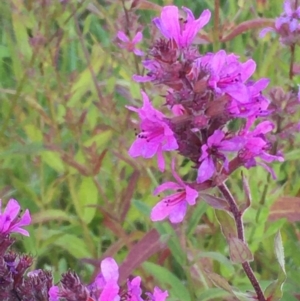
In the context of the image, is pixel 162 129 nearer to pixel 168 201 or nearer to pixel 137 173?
pixel 168 201

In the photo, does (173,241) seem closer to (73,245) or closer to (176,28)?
(73,245)

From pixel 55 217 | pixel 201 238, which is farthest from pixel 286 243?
pixel 55 217

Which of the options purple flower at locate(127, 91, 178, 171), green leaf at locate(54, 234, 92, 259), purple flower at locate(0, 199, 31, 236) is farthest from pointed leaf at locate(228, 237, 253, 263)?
green leaf at locate(54, 234, 92, 259)

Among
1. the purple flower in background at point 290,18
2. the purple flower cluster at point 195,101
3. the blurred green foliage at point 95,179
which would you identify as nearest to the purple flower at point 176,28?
the purple flower cluster at point 195,101

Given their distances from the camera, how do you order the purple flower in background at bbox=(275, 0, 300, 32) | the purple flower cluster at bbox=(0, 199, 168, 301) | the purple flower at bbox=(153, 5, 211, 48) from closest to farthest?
1. the purple flower cluster at bbox=(0, 199, 168, 301)
2. the purple flower at bbox=(153, 5, 211, 48)
3. the purple flower in background at bbox=(275, 0, 300, 32)

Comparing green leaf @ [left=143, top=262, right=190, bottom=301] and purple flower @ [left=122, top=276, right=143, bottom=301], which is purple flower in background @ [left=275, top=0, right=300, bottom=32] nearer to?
green leaf @ [left=143, top=262, right=190, bottom=301]

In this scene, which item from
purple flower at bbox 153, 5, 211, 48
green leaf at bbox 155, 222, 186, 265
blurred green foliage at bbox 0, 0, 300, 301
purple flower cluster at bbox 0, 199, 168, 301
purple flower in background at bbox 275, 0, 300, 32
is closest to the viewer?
purple flower cluster at bbox 0, 199, 168, 301
